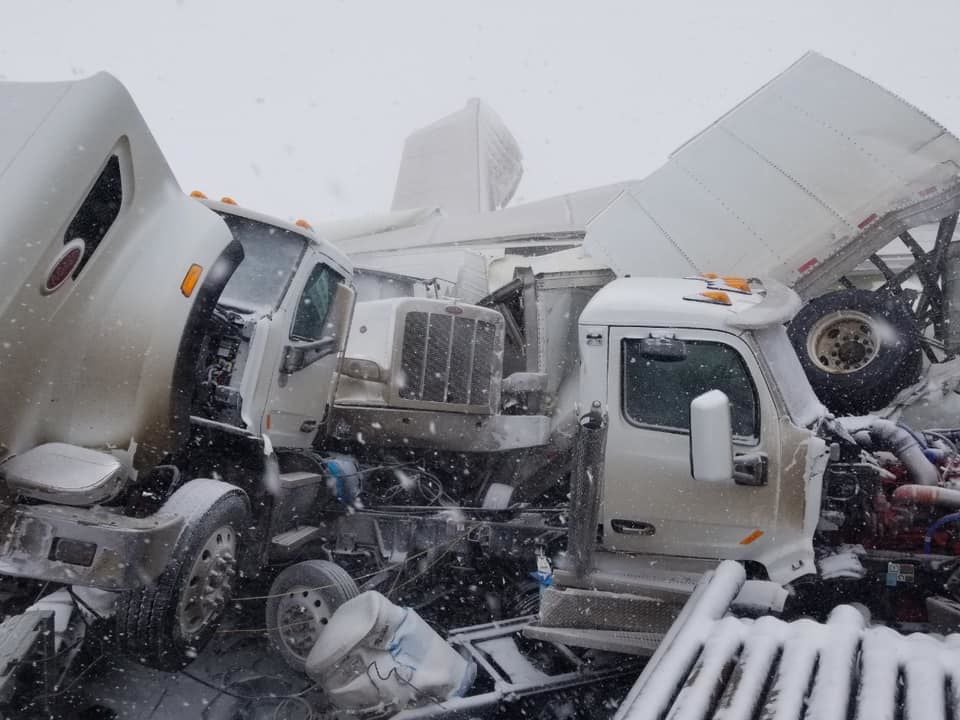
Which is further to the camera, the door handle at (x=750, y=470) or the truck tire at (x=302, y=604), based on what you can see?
the truck tire at (x=302, y=604)

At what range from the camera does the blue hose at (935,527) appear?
3582mm

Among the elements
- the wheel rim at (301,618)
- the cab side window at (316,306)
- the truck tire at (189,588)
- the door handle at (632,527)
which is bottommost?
the wheel rim at (301,618)

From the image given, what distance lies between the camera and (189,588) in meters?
3.25

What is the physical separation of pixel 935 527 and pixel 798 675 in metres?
2.43

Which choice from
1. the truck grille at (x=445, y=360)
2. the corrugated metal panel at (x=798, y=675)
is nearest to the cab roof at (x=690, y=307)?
the truck grille at (x=445, y=360)

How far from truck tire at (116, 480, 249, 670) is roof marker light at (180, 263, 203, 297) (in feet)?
3.06

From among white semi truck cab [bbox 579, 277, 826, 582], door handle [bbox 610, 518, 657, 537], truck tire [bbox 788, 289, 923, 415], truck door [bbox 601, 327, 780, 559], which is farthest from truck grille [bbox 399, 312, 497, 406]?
truck tire [bbox 788, 289, 923, 415]

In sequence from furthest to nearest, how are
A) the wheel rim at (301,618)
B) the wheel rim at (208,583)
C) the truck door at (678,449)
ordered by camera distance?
the wheel rim at (301,618) → the truck door at (678,449) → the wheel rim at (208,583)

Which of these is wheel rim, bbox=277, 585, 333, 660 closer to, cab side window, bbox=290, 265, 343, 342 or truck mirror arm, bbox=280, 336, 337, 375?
truck mirror arm, bbox=280, 336, 337, 375

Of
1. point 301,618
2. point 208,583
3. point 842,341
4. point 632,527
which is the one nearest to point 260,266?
point 208,583

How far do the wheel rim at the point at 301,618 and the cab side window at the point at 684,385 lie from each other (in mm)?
1999

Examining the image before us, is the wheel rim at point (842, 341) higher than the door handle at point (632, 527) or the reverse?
higher

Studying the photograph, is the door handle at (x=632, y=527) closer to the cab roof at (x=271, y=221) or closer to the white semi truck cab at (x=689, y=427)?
the white semi truck cab at (x=689, y=427)

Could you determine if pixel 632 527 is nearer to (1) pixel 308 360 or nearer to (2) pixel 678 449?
(2) pixel 678 449
